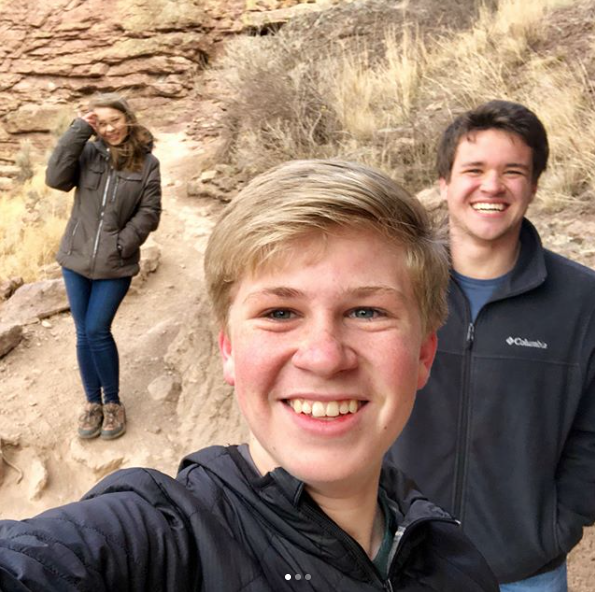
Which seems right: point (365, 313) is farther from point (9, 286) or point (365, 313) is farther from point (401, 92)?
point (401, 92)

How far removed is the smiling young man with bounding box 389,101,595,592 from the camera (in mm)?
1704

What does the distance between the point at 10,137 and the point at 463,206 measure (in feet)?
37.7

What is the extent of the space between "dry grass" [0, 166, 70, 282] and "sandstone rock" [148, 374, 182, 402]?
7.79ft

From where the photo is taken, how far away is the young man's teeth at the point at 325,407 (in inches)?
36.3

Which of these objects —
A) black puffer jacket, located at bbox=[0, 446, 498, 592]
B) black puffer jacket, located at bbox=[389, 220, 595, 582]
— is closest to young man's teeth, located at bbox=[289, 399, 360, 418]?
black puffer jacket, located at bbox=[0, 446, 498, 592]

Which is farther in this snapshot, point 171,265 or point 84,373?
point 171,265

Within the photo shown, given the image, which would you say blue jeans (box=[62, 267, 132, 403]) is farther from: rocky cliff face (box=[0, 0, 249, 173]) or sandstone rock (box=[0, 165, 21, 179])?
rocky cliff face (box=[0, 0, 249, 173])

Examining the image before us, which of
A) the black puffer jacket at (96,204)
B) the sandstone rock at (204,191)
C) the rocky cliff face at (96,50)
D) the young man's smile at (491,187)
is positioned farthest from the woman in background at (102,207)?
the rocky cliff face at (96,50)

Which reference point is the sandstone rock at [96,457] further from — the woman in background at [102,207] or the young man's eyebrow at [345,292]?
the young man's eyebrow at [345,292]

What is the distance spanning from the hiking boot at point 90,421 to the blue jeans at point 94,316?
0.22 metres

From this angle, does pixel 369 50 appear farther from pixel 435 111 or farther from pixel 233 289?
pixel 233 289


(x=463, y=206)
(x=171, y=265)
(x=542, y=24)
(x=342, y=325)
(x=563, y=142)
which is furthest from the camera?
(x=542, y=24)

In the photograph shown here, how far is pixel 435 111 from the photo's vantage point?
594 cm

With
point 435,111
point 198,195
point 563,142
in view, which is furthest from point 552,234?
point 198,195
